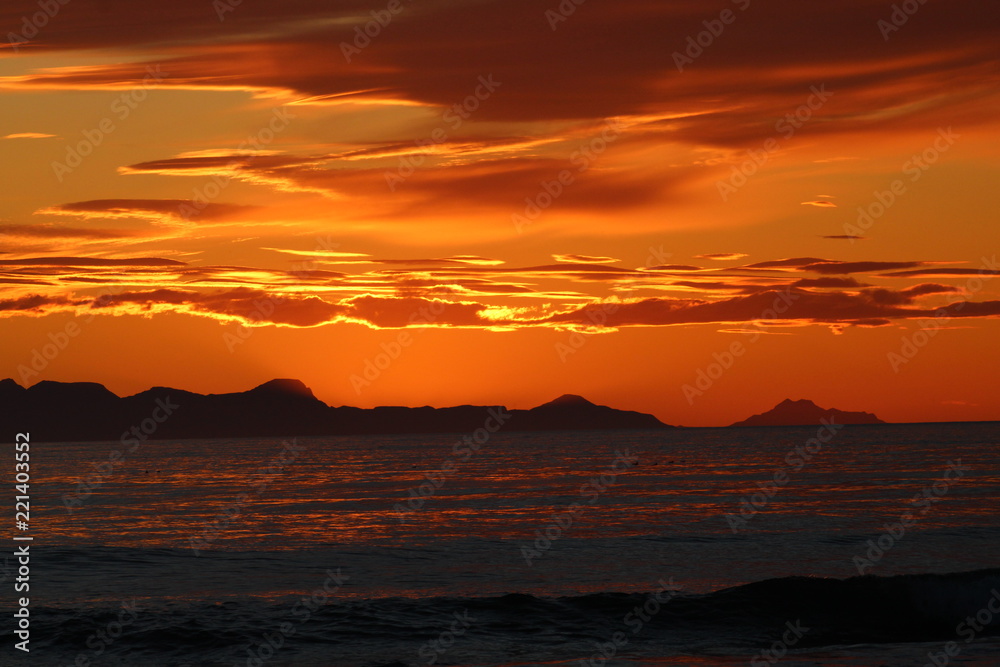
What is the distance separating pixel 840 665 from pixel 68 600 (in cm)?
2372

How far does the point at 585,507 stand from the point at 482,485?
23.3 metres

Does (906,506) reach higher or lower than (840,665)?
lower

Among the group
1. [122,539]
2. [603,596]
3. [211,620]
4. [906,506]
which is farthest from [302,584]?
[906,506]

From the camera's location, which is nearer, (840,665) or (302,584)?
(840,665)

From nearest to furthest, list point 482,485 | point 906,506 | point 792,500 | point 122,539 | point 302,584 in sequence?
point 302,584 → point 122,539 → point 906,506 → point 792,500 → point 482,485

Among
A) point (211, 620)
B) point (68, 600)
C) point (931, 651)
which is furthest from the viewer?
point (68, 600)

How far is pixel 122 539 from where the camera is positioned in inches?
1849

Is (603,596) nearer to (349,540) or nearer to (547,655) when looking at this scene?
(547,655)

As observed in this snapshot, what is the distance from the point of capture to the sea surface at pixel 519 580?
82.1 feet

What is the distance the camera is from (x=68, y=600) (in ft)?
102

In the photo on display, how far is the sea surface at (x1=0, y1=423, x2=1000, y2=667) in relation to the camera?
25.0m

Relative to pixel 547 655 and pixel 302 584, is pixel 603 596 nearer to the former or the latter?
pixel 547 655

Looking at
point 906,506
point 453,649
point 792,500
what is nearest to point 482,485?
point 792,500

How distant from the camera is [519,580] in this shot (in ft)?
115
